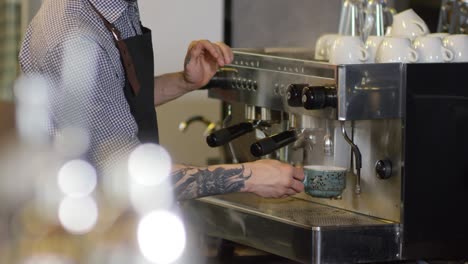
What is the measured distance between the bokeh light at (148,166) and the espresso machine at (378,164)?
10.1 inches

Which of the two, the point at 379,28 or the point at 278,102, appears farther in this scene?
the point at 379,28

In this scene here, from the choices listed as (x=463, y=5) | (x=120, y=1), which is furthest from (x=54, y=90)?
(x=463, y=5)

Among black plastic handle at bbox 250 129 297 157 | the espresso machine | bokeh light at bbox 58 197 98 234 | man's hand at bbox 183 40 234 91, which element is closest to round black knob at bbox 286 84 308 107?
the espresso machine

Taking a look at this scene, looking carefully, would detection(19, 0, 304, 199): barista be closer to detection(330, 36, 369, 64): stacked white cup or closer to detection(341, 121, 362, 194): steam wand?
detection(341, 121, 362, 194): steam wand

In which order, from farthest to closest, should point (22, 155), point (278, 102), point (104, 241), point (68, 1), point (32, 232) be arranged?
point (278, 102) → point (68, 1) → point (104, 241) → point (32, 232) → point (22, 155)

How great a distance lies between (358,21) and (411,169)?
670 millimetres

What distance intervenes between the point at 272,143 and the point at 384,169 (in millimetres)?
241

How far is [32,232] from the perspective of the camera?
121 cm

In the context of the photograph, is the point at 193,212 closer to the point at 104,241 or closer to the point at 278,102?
the point at 278,102

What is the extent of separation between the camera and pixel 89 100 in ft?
5.32

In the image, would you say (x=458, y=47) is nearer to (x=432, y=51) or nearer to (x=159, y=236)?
(x=432, y=51)

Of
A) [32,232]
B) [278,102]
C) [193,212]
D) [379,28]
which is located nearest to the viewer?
[32,232]

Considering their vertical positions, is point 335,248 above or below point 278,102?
below

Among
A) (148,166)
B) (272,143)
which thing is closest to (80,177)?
(148,166)
